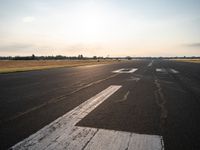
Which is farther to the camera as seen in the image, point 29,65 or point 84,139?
point 29,65

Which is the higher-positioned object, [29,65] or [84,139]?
[84,139]

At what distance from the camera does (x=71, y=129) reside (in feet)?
11.1

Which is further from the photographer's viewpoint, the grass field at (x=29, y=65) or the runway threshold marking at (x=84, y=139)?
the grass field at (x=29, y=65)

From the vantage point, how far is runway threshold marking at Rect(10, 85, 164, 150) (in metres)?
2.69

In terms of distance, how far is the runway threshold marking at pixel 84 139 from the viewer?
106 inches

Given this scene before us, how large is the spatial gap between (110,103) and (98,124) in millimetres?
1804

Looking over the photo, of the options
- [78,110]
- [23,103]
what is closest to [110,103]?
→ [78,110]

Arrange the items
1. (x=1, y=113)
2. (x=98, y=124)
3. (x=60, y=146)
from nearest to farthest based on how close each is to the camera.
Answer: (x=60, y=146)
(x=98, y=124)
(x=1, y=113)

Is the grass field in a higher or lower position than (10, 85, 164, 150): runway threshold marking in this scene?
lower

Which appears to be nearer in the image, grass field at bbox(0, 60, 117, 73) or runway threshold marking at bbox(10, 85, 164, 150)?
runway threshold marking at bbox(10, 85, 164, 150)

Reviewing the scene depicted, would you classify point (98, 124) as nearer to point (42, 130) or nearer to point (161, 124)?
point (42, 130)

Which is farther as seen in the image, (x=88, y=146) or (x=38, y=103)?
(x=38, y=103)

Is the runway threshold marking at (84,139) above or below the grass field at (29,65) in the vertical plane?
above

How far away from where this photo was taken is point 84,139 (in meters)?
2.94
